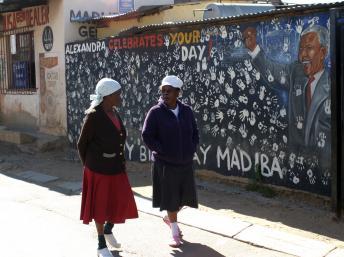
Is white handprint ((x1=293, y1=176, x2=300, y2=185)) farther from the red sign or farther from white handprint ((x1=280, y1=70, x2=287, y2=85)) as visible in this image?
the red sign

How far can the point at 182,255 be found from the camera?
5.10 m

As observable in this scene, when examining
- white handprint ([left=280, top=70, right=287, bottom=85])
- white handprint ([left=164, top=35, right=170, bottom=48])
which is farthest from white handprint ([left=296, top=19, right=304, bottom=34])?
white handprint ([left=164, top=35, right=170, bottom=48])

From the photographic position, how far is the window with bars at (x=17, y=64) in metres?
12.9

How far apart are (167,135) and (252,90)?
7.80 ft

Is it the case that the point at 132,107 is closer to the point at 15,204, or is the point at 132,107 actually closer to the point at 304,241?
the point at 15,204

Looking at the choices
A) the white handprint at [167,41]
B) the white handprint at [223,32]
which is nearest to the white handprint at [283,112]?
the white handprint at [223,32]

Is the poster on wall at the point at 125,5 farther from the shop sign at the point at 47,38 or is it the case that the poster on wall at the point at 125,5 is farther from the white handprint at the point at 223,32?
the white handprint at the point at 223,32

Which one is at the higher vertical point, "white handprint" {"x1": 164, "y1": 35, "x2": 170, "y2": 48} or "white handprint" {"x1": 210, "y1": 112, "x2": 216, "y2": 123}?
"white handprint" {"x1": 164, "y1": 35, "x2": 170, "y2": 48}

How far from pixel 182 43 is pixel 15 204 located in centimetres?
339

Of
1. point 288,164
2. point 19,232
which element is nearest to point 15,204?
point 19,232

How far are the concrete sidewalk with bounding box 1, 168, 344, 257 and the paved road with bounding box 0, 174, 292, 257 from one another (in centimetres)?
8

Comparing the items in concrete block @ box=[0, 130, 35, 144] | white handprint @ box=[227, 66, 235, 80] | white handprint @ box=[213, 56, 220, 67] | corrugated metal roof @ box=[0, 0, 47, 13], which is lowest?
concrete block @ box=[0, 130, 35, 144]

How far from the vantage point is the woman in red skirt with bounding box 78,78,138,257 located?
16.1 feet

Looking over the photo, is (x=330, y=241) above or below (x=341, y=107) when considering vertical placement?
below
